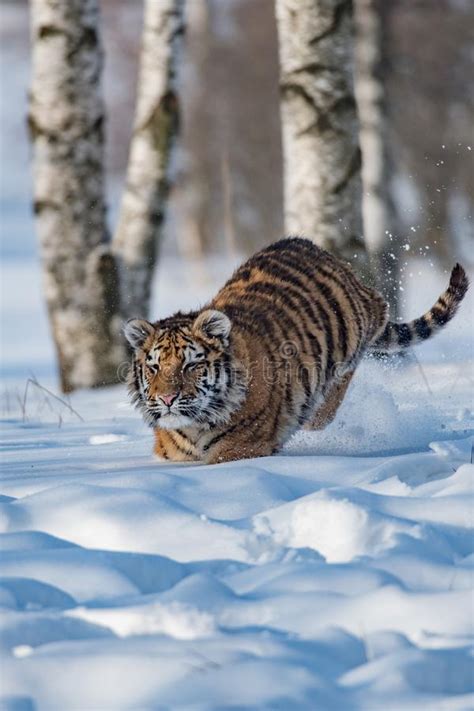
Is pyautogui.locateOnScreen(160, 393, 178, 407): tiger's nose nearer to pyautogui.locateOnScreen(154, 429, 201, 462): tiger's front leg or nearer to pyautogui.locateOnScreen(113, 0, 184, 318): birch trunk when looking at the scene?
pyautogui.locateOnScreen(154, 429, 201, 462): tiger's front leg

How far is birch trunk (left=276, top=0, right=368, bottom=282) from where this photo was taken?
7.29m

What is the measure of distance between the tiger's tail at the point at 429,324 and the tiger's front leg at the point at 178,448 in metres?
1.29

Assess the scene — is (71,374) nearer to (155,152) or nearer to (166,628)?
(155,152)

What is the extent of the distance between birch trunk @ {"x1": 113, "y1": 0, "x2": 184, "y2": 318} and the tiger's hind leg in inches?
133

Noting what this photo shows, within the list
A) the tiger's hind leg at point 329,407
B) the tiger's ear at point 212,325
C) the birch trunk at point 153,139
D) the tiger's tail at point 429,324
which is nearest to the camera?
the tiger's ear at point 212,325

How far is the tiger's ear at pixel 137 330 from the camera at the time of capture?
4.57 meters

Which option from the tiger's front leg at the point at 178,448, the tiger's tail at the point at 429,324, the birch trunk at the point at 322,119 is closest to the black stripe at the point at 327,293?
the tiger's tail at the point at 429,324

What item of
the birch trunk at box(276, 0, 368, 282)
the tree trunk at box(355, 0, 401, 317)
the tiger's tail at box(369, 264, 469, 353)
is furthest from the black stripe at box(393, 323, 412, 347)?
the tree trunk at box(355, 0, 401, 317)

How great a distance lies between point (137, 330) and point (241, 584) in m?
1.98

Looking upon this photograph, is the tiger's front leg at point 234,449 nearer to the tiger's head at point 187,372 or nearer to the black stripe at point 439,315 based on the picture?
the tiger's head at point 187,372

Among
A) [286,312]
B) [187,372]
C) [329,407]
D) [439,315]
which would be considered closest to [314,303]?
[286,312]

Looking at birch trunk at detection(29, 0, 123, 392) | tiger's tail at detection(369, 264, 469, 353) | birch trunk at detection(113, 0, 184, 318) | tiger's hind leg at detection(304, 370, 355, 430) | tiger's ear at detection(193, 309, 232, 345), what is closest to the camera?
tiger's ear at detection(193, 309, 232, 345)

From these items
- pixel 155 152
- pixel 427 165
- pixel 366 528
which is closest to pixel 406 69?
pixel 427 165

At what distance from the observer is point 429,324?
17.6ft
